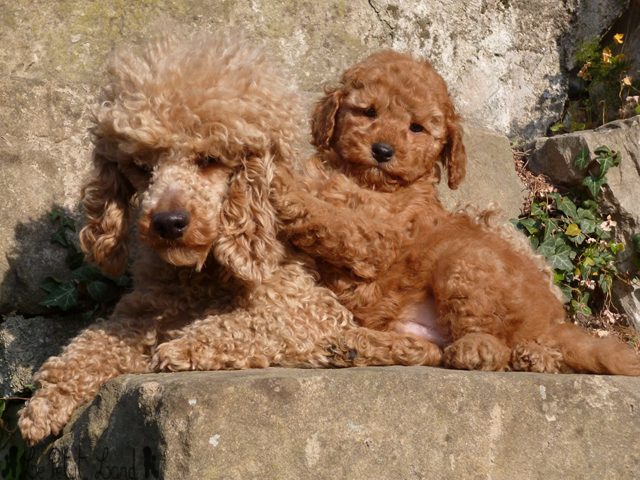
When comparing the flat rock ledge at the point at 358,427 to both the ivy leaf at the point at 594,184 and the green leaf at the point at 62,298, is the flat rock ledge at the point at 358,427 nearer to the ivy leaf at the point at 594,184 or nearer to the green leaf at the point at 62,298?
the green leaf at the point at 62,298

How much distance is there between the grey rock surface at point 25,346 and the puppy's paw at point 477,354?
7.91 ft

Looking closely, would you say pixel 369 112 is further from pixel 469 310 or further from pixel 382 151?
pixel 469 310

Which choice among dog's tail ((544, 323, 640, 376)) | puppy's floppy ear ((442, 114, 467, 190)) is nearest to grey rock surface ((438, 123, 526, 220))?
puppy's floppy ear ((442, 114, 467, 190))

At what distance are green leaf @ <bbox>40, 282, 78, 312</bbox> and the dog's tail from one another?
2.71 metres

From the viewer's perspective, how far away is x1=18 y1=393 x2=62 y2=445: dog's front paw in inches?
153

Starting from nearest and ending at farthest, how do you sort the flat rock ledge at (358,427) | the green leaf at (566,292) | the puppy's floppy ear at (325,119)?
1. the flat rock ledge at (358,427)
2. the puppy's floppy ear at (325,119)
3. the green leaf at (566,292)

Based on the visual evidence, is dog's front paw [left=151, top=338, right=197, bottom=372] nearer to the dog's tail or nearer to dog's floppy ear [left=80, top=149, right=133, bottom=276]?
dog's floppy ear [left=80, top=149, right=133, bottom=276]

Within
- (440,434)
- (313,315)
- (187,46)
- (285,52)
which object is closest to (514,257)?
(313,315)

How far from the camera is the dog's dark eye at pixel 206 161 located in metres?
3.82

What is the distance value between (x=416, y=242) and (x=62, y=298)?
211 centimetres

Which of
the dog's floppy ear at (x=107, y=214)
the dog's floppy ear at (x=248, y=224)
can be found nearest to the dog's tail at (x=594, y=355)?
the dog's floppy ear at (x=248, y=224)

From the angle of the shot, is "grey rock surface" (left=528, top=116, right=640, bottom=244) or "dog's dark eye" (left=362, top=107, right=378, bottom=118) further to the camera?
"grey rock surface" (left=528, top=116, right=640, bottom=244)

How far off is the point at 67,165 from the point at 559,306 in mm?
3050

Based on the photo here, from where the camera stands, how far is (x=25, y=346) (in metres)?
5.13
